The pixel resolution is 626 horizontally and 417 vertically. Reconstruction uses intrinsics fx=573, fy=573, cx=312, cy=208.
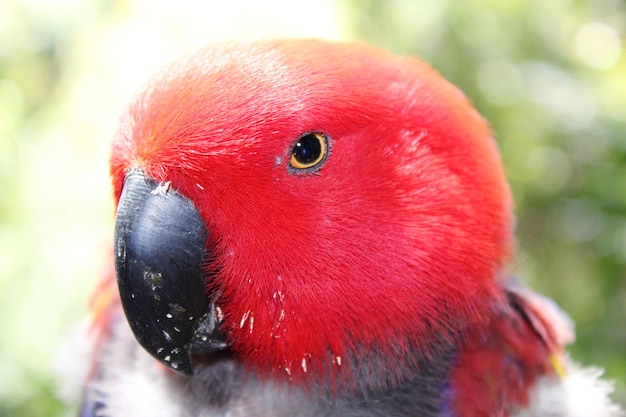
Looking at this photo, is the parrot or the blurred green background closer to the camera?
the parrot

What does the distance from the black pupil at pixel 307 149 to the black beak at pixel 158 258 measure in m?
0.20

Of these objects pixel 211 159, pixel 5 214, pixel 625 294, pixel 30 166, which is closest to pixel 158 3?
pixel 30 166

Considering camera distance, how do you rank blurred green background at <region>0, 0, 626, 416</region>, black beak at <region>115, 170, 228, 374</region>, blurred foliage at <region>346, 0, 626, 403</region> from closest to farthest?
black beak at <region>115, 170, 228, 374</region> < blurred green background at <region>0, 0, 626, 416</region> < blurred foliage at <region>346, 0, 626, 403</region>

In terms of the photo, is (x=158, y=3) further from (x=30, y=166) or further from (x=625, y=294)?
(x=625, y=294)

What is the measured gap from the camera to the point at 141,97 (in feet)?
3.32

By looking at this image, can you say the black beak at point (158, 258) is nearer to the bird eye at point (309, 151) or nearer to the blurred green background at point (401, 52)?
the bird eye at point (309, 151)

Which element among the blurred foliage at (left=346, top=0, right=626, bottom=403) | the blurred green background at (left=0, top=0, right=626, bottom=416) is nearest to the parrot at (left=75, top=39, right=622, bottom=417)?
the blurred green background at (left=0, top=0, right=626, bottom=416)

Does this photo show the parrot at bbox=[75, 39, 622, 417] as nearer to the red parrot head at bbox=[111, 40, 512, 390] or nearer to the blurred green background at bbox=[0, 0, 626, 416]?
the red parrot head at bbox=[111, 40, 512, 390]

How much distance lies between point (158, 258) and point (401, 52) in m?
2.05

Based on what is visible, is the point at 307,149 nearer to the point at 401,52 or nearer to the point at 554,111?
the point at 401,52

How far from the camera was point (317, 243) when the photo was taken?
39.0 inches

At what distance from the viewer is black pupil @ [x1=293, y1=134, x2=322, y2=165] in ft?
3.17

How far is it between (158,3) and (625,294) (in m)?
2.44

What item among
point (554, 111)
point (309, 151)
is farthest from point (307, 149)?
point (554, 111)
